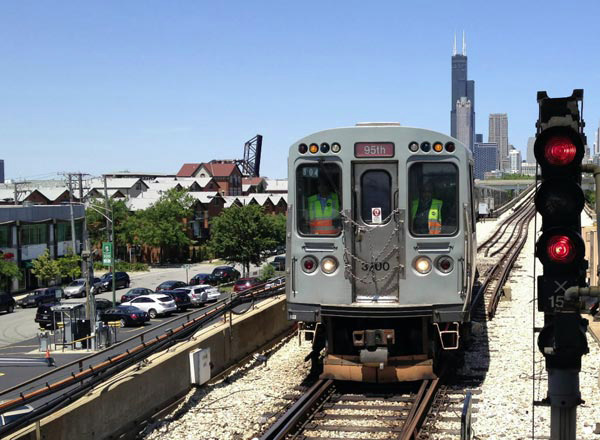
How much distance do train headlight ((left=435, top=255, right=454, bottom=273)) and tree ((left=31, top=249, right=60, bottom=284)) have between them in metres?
46.2

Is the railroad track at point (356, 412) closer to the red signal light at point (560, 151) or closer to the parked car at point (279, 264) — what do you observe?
the red signal light at point (560, 151)

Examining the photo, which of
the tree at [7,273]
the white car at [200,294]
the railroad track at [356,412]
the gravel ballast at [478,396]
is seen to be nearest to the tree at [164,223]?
the tree at [7,273]

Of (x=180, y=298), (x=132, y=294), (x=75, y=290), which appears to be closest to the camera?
(x=180, y=298)

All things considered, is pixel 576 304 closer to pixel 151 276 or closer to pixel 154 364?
pixel 154 364

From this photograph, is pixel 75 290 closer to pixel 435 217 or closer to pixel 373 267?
pixel 373 267

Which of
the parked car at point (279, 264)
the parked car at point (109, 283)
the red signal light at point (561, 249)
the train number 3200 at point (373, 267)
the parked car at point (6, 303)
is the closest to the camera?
the red signal light at point (561, 249)

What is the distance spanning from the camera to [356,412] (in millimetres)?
10812

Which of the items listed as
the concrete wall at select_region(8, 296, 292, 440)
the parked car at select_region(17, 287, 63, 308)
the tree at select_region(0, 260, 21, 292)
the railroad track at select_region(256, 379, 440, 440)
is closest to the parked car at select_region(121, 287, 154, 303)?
the parked car at select_region(17, 287, 63, 308)

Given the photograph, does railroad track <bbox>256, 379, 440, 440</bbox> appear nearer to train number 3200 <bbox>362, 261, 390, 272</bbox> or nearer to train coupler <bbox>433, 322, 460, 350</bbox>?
train coupler <bbox>433, 322, 460, 350</bbox>

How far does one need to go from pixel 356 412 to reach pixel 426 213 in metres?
3.08

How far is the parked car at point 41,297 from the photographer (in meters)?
47.7

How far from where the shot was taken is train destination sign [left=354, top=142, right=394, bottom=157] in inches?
452

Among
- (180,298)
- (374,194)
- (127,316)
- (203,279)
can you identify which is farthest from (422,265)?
(203,279)

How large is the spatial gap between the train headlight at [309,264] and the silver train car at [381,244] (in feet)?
0.06
